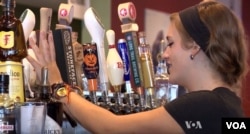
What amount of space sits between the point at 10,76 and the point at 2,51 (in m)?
0.06

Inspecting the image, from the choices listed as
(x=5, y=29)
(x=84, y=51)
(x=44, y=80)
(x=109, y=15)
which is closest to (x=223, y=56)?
(x=84, y=51)

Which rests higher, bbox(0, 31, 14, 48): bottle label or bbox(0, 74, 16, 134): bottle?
bbox(0, 31, 14, 48): bottle label

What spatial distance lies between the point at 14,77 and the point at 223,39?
24.1 inches

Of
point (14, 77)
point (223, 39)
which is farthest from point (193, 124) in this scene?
point (14, 77)

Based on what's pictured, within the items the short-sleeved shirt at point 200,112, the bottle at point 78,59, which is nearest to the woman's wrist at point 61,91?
the bottle at point 78,59

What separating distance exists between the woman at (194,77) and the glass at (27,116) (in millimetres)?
218

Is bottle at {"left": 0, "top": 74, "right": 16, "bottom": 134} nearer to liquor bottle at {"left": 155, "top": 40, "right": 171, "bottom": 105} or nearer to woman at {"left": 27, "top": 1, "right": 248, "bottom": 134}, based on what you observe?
woman at {"left": 27, "top": 1, "right": 248, "bottom": 134}

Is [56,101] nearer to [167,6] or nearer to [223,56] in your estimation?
[223,56]

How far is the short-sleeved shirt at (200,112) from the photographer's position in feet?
3.99

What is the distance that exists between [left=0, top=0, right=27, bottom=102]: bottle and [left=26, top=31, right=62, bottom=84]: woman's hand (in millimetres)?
164

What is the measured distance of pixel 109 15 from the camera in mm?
1949

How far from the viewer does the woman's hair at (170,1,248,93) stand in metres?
1.30

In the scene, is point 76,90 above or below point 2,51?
below

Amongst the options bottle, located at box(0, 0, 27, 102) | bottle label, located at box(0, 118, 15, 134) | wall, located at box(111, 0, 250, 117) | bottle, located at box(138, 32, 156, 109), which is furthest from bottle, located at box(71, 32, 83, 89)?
wall, located at box(111, 0, 250, 117)
